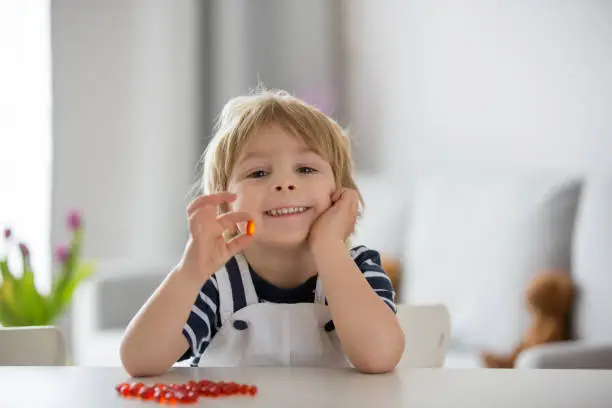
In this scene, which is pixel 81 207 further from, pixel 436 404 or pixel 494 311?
pixel 436 404

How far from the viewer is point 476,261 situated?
2705 millimetres

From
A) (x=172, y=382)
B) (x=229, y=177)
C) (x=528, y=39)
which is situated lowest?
(x=172, y=382)

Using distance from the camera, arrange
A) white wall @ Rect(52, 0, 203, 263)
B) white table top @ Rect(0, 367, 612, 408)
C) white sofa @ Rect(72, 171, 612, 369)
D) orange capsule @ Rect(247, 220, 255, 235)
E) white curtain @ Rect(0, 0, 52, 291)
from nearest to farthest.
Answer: white table top @ Rect(0, 367, 612, 408) < orange capsule @ Rect(247, 220, 255, 235) < white sofa @ Rect(72, 171, 612, 369) < white curtain @ Rect(0, 0, 52, 291) < white wall @ Rect(52, 0, 203, 263)

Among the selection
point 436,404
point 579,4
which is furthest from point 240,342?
point 579,4

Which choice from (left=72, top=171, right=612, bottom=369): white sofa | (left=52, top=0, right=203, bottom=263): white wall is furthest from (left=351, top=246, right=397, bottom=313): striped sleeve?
(left=52, top=0, right=203, bottom=263): white wall

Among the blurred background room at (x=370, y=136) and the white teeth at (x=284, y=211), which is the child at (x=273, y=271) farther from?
the blurred background room at (x=370, y=136)

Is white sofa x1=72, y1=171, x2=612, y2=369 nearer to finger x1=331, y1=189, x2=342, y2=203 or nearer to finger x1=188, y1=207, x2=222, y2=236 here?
finger x1=331, y1=189, x2=342, y2=203

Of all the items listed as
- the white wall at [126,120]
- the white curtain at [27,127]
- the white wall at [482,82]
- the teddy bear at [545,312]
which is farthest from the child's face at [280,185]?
the white wall at [126,120]

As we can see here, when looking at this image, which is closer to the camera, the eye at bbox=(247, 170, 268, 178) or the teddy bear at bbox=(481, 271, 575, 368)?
the eye at bbox=(247, 170, 268, 178)

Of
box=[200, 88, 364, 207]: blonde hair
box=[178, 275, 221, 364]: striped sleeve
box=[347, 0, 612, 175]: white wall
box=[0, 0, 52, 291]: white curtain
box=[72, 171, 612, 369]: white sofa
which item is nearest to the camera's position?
box=[178, 275, 221, 364]: striped sleeve

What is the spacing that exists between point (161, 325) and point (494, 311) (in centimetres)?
174

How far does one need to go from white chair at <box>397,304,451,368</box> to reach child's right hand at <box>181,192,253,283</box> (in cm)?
36

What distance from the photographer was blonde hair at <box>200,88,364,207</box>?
47.0 inches

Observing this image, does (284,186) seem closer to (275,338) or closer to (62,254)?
(275,338)
